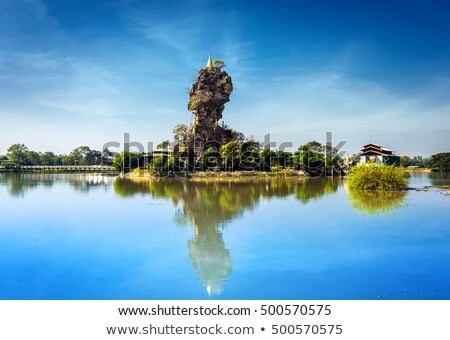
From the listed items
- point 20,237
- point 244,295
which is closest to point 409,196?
point 244,295

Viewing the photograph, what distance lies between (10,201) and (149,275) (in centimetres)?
926

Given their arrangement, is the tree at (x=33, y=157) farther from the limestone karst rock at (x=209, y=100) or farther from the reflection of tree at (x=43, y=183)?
the limestone karst rock at (x=209, y=100)

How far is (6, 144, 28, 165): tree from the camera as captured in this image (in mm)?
44700

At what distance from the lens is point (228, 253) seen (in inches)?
206

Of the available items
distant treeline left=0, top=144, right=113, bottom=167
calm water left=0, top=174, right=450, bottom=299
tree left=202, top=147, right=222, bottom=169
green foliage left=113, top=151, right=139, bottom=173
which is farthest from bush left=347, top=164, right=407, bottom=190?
distant treeline left=0, top=144, right=113, bottom=167

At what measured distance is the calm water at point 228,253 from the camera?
3.91 meters

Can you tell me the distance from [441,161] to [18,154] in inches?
1789

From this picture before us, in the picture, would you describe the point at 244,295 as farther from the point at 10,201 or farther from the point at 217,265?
the point at 10,201

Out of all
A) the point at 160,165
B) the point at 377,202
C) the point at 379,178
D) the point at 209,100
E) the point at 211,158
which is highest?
the point at 209,100

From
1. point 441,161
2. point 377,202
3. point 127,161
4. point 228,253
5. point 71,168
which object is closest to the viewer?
point 228,253

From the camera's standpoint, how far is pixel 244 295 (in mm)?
3750

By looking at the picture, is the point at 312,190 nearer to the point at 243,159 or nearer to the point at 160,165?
the point at 243,159

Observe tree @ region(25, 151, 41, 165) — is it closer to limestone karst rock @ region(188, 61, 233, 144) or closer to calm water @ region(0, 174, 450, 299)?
limestone karst rock @ region(188, 61, 233, 144)

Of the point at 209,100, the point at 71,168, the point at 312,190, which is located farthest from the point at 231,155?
the point at 71,168
